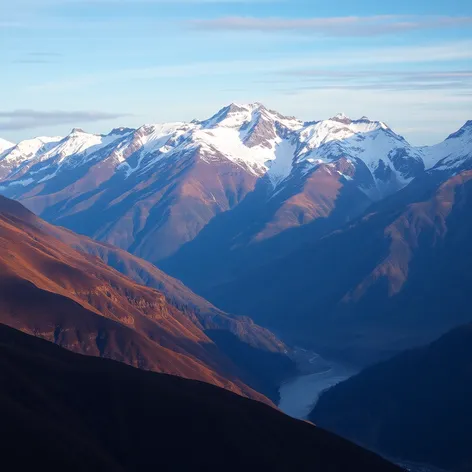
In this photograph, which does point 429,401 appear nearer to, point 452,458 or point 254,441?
point 452,458

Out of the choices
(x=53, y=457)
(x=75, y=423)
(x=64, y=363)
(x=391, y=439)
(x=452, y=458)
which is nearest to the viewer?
(x=53, y=457)

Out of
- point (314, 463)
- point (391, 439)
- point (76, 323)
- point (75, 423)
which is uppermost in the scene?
point (75, 423)

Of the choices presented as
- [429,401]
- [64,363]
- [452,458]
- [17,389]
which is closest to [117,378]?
[64,363]

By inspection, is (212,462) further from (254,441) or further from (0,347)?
(0,347)

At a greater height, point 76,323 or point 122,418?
point 122,418

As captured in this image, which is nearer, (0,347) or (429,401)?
(0,347)

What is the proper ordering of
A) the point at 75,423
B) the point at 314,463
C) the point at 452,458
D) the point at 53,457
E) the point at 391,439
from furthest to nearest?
the point at 391,439 < the point at 452,458 < the point at 314,463 < the point at 75,423 < the point at 53,457
